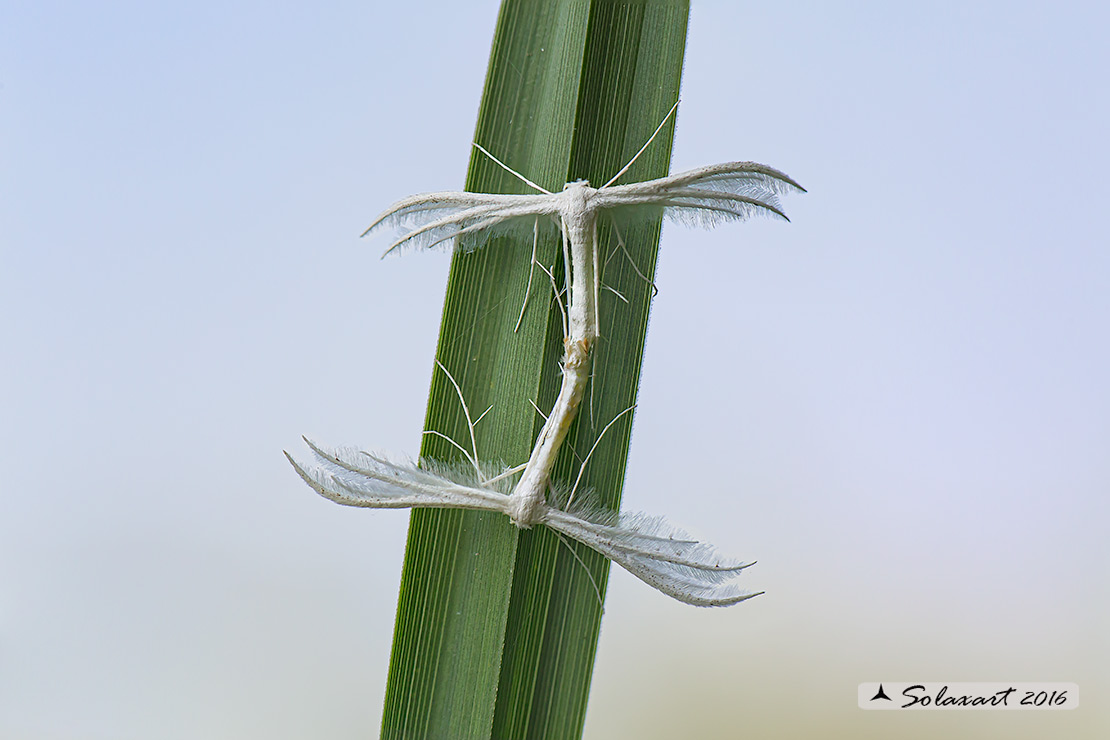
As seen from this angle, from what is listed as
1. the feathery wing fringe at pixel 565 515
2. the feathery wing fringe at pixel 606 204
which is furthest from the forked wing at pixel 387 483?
the feathery wing fringe at pixel 606 204

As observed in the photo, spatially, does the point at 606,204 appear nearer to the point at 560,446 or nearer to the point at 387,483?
the point at 560,446

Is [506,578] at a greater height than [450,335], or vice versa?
[450,335]

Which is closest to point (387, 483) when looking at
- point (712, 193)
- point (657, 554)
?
point (657, 554)

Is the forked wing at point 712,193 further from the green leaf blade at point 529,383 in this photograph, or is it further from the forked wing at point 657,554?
the forked wing at point 657,554

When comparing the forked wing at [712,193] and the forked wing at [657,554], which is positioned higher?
the forked wing at [712,193]

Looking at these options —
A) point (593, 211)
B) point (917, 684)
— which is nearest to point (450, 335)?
point (593, 211)

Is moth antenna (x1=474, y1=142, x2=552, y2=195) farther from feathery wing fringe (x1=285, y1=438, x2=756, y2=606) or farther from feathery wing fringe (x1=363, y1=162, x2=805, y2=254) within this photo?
feathery wing fringe (x1=285, y1=438, x2=756, y2=606)

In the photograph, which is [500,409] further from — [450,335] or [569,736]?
[569,736]
